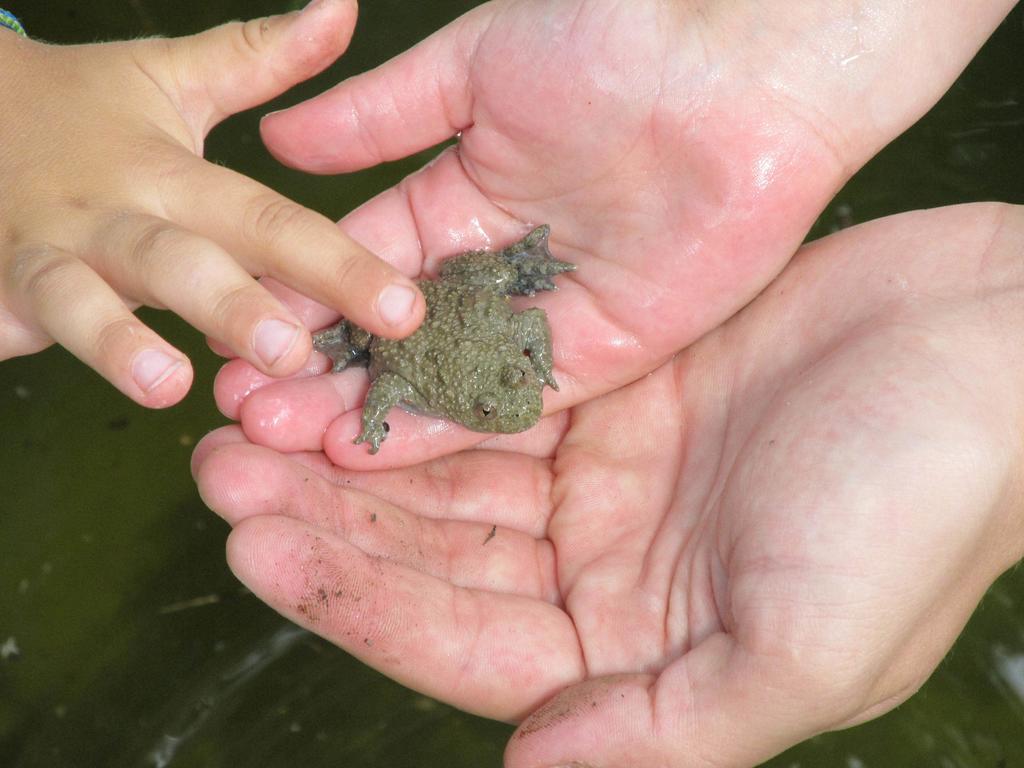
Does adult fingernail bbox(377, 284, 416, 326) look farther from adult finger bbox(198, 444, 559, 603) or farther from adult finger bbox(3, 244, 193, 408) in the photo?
adult finger bbox(198, 444, 559, 603)

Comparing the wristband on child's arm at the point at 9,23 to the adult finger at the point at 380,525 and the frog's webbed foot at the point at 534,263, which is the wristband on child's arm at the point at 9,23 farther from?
the frog's webbed foot at the point at 534,263

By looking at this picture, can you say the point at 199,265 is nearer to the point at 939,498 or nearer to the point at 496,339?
the point at 496,339

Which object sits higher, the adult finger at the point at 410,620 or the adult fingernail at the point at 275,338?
the adult fingernail at the point at 275,338

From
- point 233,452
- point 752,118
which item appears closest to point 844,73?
point 752,118

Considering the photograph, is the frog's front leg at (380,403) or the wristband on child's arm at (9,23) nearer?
the frog's front leg at (380,403)

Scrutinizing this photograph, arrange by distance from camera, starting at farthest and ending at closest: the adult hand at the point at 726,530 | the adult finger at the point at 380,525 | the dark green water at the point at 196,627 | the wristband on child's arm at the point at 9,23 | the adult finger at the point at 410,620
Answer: the dark green water at the point at 196,627 → the wristband on child's arm at the point at 9,23 → the adult finger at the point at 380,525 → the adult finger at the point at 410,620 → the adult hand at the point at 726,530

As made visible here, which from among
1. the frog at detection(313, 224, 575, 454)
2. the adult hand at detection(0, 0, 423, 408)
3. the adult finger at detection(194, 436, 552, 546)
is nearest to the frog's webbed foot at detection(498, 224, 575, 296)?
the frog at detection(313, 224, 575, 454)

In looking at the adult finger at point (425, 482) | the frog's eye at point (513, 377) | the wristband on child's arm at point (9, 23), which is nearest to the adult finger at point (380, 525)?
the adult finger at point (425, 482)
